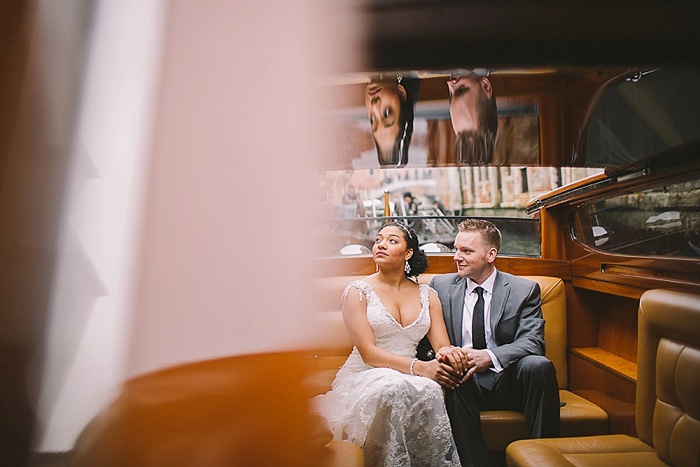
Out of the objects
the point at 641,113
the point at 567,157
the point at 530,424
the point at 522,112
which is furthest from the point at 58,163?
the point at 530,424

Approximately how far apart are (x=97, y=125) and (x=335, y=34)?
0.17 meters

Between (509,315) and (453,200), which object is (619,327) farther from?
(453,200)

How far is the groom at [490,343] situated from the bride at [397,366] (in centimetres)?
9

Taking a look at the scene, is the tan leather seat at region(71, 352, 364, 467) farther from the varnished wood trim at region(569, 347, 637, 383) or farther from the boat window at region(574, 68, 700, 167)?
the varnished wood trim at region(569, 347, 637, 383)

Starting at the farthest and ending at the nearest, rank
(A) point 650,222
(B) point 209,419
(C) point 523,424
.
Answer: (C) point 523,424 < (A) point 650,222 < (B) point 209,419

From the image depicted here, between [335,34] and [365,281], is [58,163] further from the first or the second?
[365,281]

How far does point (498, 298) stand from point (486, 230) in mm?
435

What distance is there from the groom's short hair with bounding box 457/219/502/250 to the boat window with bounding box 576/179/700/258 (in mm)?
522

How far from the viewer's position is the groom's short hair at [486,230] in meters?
2.89

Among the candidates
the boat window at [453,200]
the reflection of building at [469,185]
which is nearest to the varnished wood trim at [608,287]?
the boat window at [453,200]

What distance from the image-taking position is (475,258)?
9.29 feet

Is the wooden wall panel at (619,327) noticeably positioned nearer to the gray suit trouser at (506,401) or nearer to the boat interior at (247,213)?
the gray suit trouser at (506,401)

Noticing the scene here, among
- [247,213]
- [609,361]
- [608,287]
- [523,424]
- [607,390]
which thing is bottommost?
[523,424]

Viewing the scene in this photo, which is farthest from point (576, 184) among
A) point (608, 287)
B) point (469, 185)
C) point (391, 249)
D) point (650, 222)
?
point (469, 185)
